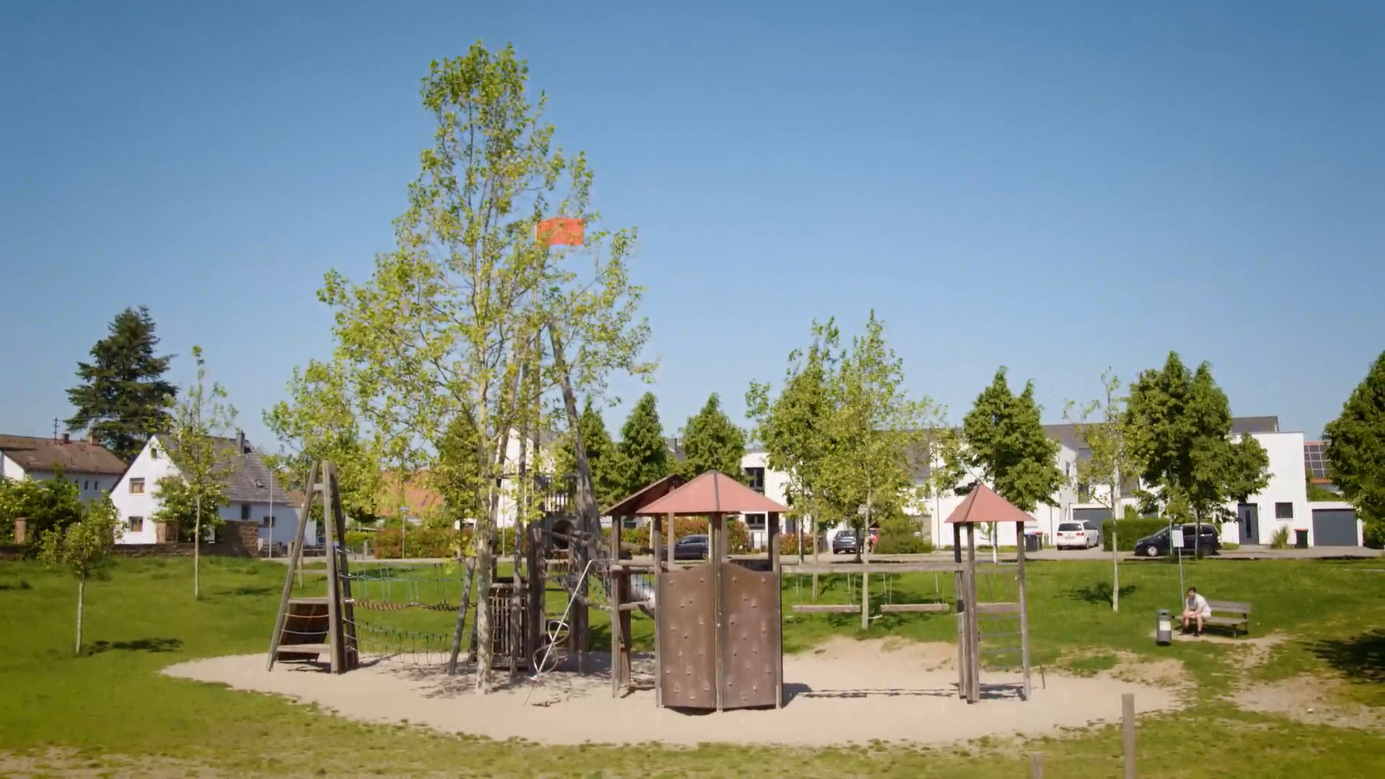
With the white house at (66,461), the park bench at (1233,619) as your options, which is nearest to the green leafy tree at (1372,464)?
the park bench at (1233,619)

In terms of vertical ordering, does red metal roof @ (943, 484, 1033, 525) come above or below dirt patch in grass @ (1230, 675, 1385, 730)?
above

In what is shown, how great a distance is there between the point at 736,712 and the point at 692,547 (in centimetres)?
3094

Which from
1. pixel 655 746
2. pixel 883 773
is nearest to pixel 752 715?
pixel 655 746

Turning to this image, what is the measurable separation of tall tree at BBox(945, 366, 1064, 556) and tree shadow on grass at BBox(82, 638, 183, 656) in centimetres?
3032

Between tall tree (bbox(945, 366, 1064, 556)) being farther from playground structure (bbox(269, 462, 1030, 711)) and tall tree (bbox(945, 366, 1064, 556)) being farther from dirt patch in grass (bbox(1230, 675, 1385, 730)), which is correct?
dirt patch in grass (bbox(1230, 675, 1385, 730))

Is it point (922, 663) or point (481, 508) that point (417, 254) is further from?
point (922, 663)

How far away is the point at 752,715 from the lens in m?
19.2

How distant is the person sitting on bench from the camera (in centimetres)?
2466

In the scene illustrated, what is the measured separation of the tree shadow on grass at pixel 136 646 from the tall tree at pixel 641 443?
107ft

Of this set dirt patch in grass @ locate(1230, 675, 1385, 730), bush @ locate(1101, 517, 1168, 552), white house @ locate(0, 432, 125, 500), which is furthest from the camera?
white house @ locate(0, 432, 125, 500)

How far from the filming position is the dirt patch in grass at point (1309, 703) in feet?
56.0

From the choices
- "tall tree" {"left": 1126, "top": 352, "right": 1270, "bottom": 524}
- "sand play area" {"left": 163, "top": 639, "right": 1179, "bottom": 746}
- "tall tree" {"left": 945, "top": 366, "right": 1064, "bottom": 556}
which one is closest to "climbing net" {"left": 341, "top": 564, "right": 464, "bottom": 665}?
"sand play area" {"left": 163, "top": 639, "right": 1179, "bottom": 746}

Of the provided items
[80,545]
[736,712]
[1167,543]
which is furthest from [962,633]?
[1167,543]

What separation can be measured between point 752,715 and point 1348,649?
499 inches
